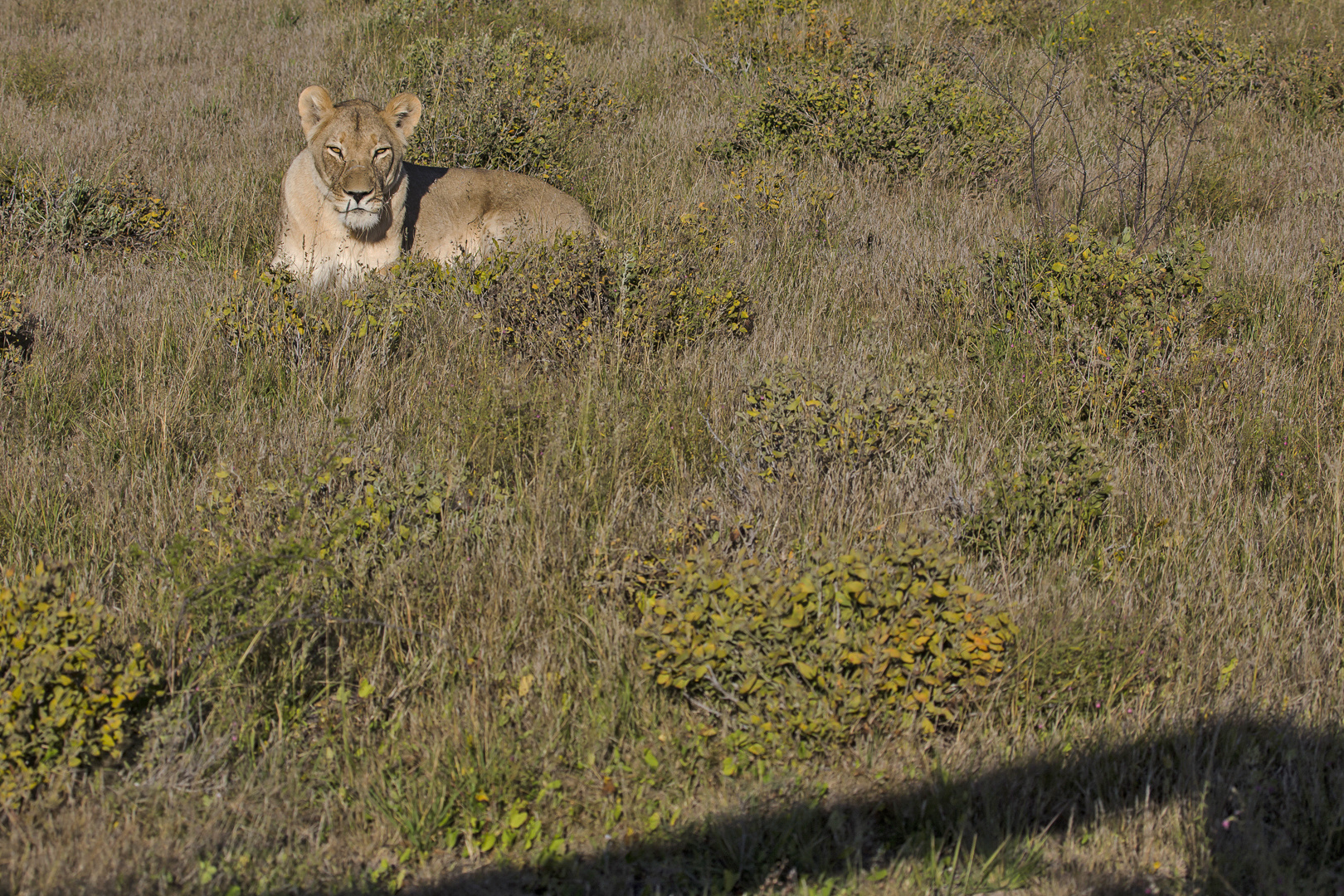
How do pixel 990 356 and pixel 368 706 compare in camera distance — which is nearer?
pixel 368 706

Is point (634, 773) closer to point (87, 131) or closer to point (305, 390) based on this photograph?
point (305, 390)

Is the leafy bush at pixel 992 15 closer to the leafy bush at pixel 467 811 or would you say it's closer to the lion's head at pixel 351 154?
the lion's head at pixel 351 154

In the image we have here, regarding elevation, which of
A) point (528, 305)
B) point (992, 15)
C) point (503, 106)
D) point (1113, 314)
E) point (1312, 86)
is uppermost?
point (992, 15)

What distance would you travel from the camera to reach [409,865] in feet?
8.57

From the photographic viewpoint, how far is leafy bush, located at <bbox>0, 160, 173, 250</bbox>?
6418 mm

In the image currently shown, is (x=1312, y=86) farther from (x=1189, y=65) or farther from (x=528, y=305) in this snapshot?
(x=528, y=305)

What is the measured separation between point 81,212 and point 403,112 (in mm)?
2304

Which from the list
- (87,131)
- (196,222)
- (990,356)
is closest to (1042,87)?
(990,356)

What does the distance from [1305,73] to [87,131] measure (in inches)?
424

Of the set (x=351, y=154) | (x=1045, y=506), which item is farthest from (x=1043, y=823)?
(x=351, y=154)

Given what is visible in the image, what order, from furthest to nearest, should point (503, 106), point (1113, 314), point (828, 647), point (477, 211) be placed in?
1. point (503, 106)
2. point (477, 211)
3. point (1113, 314)
4. point (828, 647)

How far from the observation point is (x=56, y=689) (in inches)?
106

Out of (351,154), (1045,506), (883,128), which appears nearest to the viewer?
(1045,506)

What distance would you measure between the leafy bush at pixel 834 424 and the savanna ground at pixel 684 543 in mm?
23
